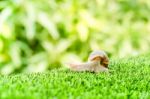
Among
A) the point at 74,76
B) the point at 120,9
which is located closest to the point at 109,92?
the point at 74,76

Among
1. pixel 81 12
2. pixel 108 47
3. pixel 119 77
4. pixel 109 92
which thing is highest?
pixel 81 12

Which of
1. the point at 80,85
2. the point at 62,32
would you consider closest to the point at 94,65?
the point at 80,85

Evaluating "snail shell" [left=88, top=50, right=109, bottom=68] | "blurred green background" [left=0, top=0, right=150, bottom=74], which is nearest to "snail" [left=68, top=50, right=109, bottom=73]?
"snail shell" [left=88, top=50, right=109, bottom=68]

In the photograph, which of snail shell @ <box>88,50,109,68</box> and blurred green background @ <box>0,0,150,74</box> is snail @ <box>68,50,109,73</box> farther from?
blurred green background @ <box>0,0,150,74</box>

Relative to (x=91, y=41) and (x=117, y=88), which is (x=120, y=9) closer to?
(x=91, y=41)

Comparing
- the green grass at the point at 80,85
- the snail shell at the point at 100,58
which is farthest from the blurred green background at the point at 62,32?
the green grass at the point at 80,85

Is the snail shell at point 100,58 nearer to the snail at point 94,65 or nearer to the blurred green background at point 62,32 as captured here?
the snail at point 94,65

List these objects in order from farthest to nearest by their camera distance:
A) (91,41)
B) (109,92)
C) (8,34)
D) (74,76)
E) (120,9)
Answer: (120,9)
(91,41)
(8,34)
(74,76)
(109,92)
